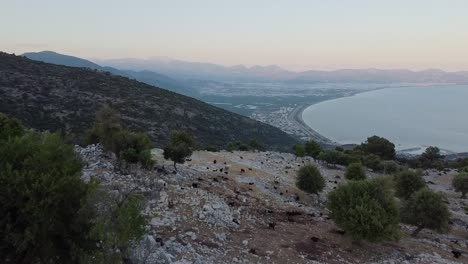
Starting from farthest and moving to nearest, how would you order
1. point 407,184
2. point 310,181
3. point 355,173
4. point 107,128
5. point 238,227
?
point 355,173, point 407,184, point 310,181, point 107,128, point 238,227

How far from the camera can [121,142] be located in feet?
88.2

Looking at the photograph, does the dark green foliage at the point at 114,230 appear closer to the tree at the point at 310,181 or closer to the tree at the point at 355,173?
the tree at the point at 310,181

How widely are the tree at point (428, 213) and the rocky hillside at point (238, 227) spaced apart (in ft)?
3.01

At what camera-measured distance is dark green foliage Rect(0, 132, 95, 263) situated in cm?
1107

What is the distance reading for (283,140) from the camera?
4141 inches

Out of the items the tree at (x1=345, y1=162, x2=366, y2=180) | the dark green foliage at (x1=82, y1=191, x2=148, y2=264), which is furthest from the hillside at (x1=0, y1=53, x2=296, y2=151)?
the dark green foliage at (x1=82, y1=191, x2=148, y2=264)

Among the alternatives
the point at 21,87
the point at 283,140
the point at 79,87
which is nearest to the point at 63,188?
the point at 21,87

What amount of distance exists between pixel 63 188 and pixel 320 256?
40.7ft

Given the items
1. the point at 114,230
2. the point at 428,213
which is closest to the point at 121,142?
the point at 114,230

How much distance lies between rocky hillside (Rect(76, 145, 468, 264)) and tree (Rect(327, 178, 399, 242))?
3.25 feet

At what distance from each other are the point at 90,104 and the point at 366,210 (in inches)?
2129

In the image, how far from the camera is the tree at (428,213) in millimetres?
27078

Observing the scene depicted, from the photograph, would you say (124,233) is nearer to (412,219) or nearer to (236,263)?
(236,263)

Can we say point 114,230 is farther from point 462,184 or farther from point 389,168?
point 389,168
